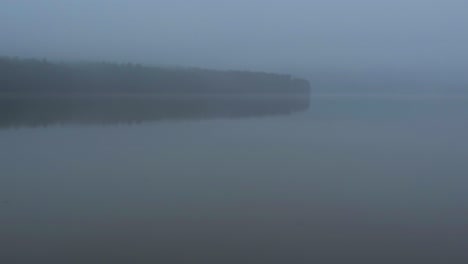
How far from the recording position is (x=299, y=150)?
10492mm

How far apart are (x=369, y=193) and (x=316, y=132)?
808 centimetres

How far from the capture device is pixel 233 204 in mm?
5980

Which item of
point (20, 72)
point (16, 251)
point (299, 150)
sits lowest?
point (16, 251)

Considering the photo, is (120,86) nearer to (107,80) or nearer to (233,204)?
(107,80)

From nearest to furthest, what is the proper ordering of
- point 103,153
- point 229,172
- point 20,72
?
point 229,172, point 103,153, point 20,72

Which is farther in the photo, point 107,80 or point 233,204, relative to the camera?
point 107,80

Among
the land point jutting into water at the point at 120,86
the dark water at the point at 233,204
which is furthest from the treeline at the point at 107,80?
the dark water at the point at 233,204

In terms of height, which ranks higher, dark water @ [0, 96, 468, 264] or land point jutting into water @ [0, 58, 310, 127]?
land point jutting into water @ [0, 58, 310, 127]

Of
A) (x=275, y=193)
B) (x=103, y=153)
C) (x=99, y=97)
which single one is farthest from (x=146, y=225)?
(x=99, y=97)

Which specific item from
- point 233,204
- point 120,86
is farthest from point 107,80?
point 233,204

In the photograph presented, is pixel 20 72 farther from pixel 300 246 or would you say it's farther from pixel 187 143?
pixel 300 246

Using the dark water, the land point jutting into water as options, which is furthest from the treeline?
the dark water

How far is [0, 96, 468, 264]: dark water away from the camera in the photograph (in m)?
4.50

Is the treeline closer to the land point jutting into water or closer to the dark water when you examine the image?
the land point jutting into water
